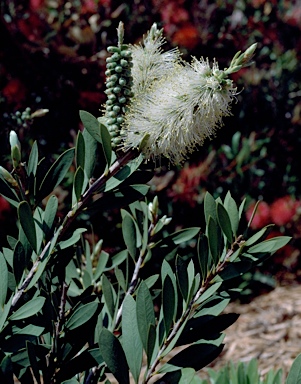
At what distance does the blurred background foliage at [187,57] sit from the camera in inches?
110

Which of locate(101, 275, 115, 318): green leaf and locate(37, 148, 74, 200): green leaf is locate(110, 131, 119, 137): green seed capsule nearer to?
locate(37, 148, 74, 200): green leaf

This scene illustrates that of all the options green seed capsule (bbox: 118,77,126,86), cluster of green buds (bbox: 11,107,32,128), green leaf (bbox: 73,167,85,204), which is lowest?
green leaf (bbox: 73,167,85,204)

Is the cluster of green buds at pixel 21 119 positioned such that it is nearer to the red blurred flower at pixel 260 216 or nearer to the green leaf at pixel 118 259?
the green leaf at pixel 118 259

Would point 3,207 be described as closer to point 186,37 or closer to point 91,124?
point 186,37

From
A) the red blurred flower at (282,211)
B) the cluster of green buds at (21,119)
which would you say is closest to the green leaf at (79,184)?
the cluster of green buds at (21,119)

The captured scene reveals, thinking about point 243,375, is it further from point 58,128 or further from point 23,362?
point 58,128

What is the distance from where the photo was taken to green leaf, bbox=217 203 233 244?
1019mm

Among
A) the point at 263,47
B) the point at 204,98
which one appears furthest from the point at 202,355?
the point at 263,47

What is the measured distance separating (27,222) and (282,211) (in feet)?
8.01

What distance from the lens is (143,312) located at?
96cm

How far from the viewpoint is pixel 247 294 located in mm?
3398

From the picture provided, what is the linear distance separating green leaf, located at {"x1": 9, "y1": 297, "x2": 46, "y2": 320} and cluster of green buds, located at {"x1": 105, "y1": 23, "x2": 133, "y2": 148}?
0.30 metres

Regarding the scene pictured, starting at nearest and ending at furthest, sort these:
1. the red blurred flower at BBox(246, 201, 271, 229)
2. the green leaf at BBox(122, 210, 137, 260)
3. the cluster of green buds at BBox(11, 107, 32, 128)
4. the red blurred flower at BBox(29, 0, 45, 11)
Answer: the green leaf at BBox(122, 210, 137, 260)
the cluster of green buds at BBox(11, 107, 32, 128)
the red blurred flower at BBox(29, 0, 45, 11)
the red blurred flower at BBox(246, 201, 271, 229)

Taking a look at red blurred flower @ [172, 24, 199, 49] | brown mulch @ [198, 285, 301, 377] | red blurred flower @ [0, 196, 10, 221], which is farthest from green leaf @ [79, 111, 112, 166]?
red blurred flower @ [172, 24, 199, 49]
